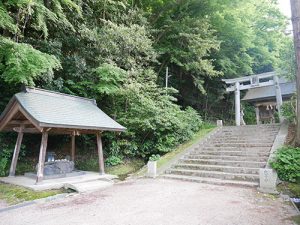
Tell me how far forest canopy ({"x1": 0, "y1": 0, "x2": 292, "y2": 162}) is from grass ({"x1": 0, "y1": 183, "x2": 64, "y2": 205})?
356cm

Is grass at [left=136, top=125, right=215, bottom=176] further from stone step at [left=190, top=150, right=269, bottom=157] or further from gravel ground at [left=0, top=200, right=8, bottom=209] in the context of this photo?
gravel ground at [left=0, top=200, right=8, bottom=209]

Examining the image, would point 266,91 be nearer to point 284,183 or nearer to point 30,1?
point 284,183

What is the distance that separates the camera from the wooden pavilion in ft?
22.9

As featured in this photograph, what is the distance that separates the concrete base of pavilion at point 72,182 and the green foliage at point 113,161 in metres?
1.81

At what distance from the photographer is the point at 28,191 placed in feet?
21.4

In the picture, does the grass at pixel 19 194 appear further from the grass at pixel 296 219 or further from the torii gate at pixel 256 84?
the torii gate at pixel 256 84

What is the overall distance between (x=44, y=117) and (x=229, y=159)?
672cm

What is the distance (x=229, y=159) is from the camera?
357 inches

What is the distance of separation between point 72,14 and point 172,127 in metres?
7.92

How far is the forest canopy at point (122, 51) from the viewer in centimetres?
901

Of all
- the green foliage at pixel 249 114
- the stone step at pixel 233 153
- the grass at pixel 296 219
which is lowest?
the grass at pixel 296 219

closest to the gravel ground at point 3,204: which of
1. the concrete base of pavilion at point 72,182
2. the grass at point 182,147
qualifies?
the concrete base of pavilion at point 72,182

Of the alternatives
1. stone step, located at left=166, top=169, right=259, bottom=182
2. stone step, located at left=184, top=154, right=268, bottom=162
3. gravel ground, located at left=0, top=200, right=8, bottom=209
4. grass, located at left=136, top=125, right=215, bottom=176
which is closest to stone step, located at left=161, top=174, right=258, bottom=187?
stone step, located at left=166, top=169, right=259, bottom=182

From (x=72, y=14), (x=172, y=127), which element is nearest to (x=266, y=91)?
(x=172, y=127)
